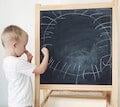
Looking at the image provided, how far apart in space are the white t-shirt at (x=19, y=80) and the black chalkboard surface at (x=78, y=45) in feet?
0.49

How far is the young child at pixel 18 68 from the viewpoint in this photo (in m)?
2.21

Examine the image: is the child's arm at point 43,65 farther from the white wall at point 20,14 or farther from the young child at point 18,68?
the white wall at point 20,14

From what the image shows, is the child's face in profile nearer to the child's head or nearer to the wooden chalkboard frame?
the child's head

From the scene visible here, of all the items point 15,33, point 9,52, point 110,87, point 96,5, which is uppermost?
point 96,5

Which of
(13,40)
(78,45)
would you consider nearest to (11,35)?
(13,40)

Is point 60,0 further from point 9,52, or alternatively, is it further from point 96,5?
point 9,52

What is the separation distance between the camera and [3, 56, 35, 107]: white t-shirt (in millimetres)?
2219

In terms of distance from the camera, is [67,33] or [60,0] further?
[60,0]

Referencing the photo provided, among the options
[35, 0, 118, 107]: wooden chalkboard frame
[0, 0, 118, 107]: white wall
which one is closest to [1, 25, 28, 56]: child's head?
[35, 0, 118, 107]: wooden chalkboard frame

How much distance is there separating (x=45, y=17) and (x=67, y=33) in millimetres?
219

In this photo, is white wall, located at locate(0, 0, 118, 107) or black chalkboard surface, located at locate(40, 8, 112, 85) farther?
white wall, located at locate(0, 0, 118, 107)

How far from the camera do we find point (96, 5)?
226 centimetres

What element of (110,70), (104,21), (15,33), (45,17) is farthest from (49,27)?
(110,70)

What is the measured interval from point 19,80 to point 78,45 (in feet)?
1.74
